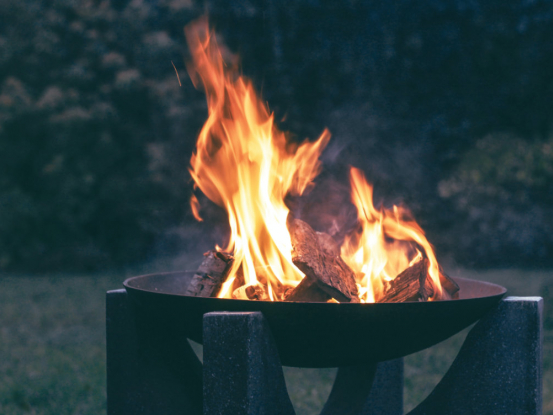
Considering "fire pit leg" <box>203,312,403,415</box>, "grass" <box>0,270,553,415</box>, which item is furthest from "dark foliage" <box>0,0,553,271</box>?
"fire pit leg" <box>203,312,403,415</box>

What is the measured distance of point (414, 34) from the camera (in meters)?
9.97

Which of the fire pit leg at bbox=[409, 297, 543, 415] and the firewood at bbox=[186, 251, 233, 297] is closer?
the fire pit leg at bbox=[409, 297, 543, 415]

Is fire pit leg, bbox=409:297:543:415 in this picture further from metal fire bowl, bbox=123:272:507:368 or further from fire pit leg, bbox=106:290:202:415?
fire pit leg, bbox=106:290:202:415

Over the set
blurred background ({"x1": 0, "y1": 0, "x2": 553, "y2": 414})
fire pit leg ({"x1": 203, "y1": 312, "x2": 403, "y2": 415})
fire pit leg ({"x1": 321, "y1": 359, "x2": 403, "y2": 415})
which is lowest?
fire pit leg ({"x1": 321, "y1": 359, "x2": 403, "y2": 415})

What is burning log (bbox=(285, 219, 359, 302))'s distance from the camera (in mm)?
2035

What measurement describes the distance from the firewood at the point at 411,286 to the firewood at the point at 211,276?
66 centimetres

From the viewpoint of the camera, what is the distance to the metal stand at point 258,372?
1759 millimetres

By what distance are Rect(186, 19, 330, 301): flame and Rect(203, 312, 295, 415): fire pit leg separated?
511 millimetres

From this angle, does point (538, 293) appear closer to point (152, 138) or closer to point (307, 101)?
point (307, 101)

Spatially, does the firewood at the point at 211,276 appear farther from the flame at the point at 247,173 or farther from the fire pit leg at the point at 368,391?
the fire pit leg at the point at 368,391

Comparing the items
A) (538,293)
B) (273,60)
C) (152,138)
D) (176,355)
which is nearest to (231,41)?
(273,60)

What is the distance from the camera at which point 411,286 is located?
2.12 meters

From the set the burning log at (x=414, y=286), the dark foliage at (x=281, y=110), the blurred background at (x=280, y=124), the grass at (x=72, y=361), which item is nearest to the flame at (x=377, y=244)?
the burning log at (x=414, y=286)

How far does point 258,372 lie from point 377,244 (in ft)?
3.43
